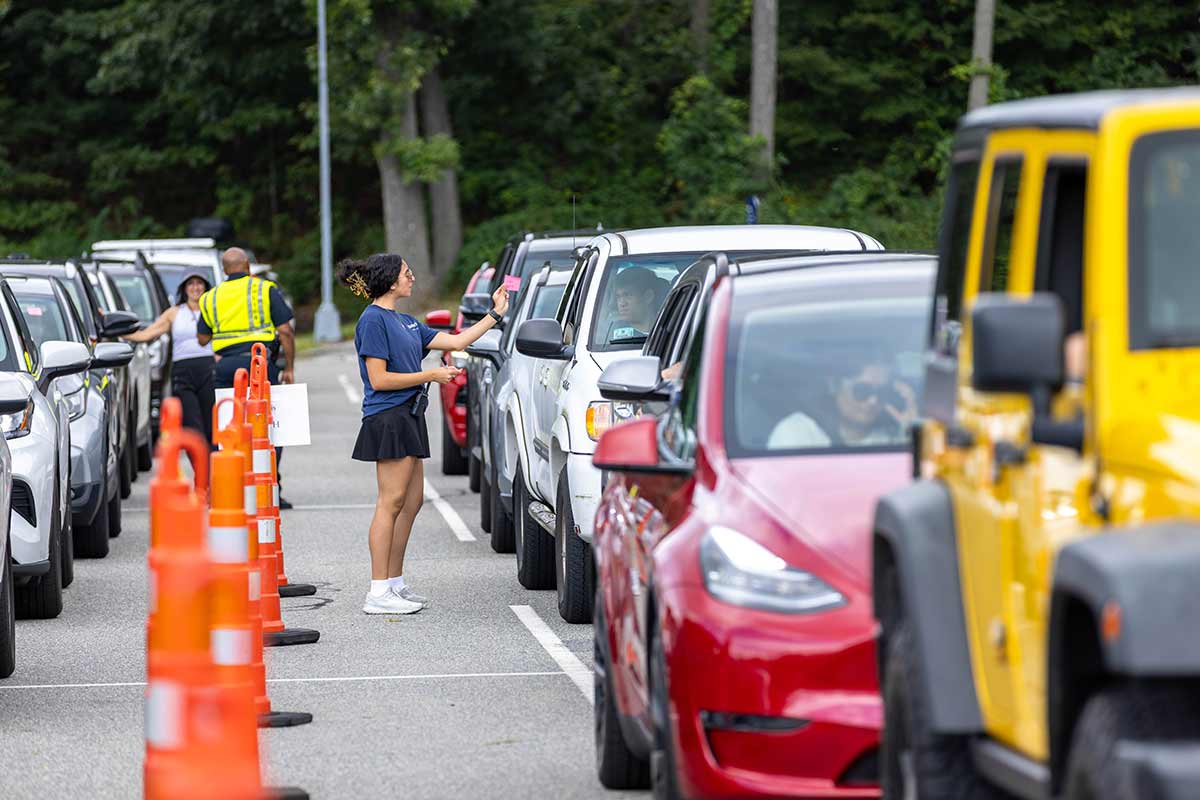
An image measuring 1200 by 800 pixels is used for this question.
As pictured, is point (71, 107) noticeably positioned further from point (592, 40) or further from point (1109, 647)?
point (1109, 647)

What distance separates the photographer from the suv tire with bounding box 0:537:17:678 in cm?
980

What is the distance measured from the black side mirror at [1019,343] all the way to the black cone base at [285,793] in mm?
3666

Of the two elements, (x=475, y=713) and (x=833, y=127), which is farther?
(x=833, y=127)

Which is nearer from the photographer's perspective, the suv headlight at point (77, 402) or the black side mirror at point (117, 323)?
the suv headlight at point (77, 402)

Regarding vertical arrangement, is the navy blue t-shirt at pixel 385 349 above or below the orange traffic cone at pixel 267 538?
above

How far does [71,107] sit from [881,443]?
5668cm

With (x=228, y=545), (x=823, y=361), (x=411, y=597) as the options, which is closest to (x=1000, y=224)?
(x=823, y=361)

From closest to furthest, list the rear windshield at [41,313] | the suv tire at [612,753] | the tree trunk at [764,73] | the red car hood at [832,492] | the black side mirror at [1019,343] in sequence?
1. the black side mirror at [1019,343]
2. the red car hood at [832,492]
3. the suv tire at [612,753]
4. the rear windshield at [41,313]
5. the tree trunk at [764,73]

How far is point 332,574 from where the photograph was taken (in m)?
13.7

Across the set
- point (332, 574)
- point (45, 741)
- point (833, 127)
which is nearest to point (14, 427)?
point (332, 574)

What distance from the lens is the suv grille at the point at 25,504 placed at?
11375 mm

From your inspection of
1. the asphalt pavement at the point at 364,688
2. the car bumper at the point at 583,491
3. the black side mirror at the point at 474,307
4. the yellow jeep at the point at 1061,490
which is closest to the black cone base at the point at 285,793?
the asphalt pavement at the point at 364,688

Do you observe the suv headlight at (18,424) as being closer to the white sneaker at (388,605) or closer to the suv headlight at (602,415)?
the white sneaker at (388,605)

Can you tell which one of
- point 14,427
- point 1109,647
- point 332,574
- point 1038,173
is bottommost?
point 332,574
